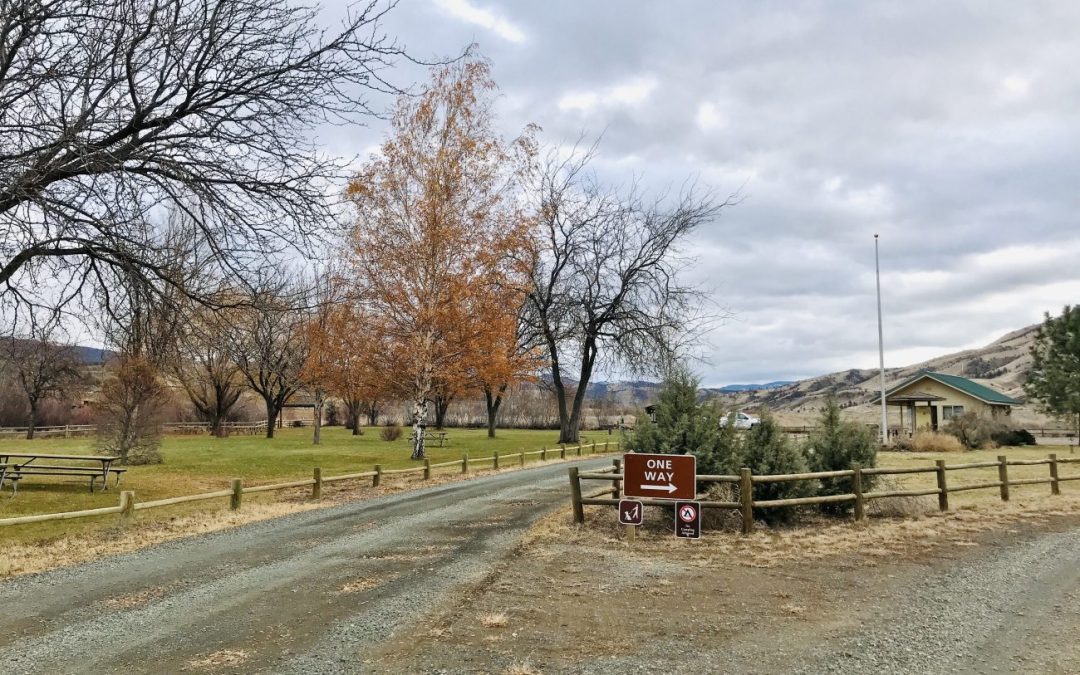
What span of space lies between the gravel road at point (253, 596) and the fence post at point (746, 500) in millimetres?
3715

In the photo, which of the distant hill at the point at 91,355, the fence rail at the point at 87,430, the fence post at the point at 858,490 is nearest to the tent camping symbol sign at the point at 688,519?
the fence post at the point at 858,490

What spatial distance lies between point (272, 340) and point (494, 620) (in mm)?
17234

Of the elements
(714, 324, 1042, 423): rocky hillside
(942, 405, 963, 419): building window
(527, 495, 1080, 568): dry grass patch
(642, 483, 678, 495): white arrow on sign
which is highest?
(714, 324, 1042, 423): rocky hillside

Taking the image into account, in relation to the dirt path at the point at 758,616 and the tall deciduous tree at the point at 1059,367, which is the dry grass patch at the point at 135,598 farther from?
the tall deciduous tree at the point at 1059,367

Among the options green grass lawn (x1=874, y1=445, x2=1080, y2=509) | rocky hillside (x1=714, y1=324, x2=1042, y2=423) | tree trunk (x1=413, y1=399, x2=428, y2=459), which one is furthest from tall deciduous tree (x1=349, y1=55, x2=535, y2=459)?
rocky hillside (x1=714, y1=324, x2=1042, y2=423)

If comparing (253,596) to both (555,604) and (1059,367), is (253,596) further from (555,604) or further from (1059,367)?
(1059,367)

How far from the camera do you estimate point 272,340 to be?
21.7 metres

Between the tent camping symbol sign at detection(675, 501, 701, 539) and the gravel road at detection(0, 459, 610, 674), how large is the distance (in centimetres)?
259

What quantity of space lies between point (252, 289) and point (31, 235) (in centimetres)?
275

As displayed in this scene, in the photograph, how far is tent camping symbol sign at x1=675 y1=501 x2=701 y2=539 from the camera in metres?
10.7

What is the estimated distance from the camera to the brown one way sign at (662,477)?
10836 mm

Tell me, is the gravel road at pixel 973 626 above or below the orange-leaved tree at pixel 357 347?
below

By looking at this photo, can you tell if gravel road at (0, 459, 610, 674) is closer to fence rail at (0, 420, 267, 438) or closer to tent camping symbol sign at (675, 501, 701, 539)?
tent camping symbol sign at (675, 501, 701, 539)

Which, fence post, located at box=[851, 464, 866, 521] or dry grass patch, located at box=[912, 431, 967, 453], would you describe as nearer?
fence post, located at box=[851, 464, 866, 521]
